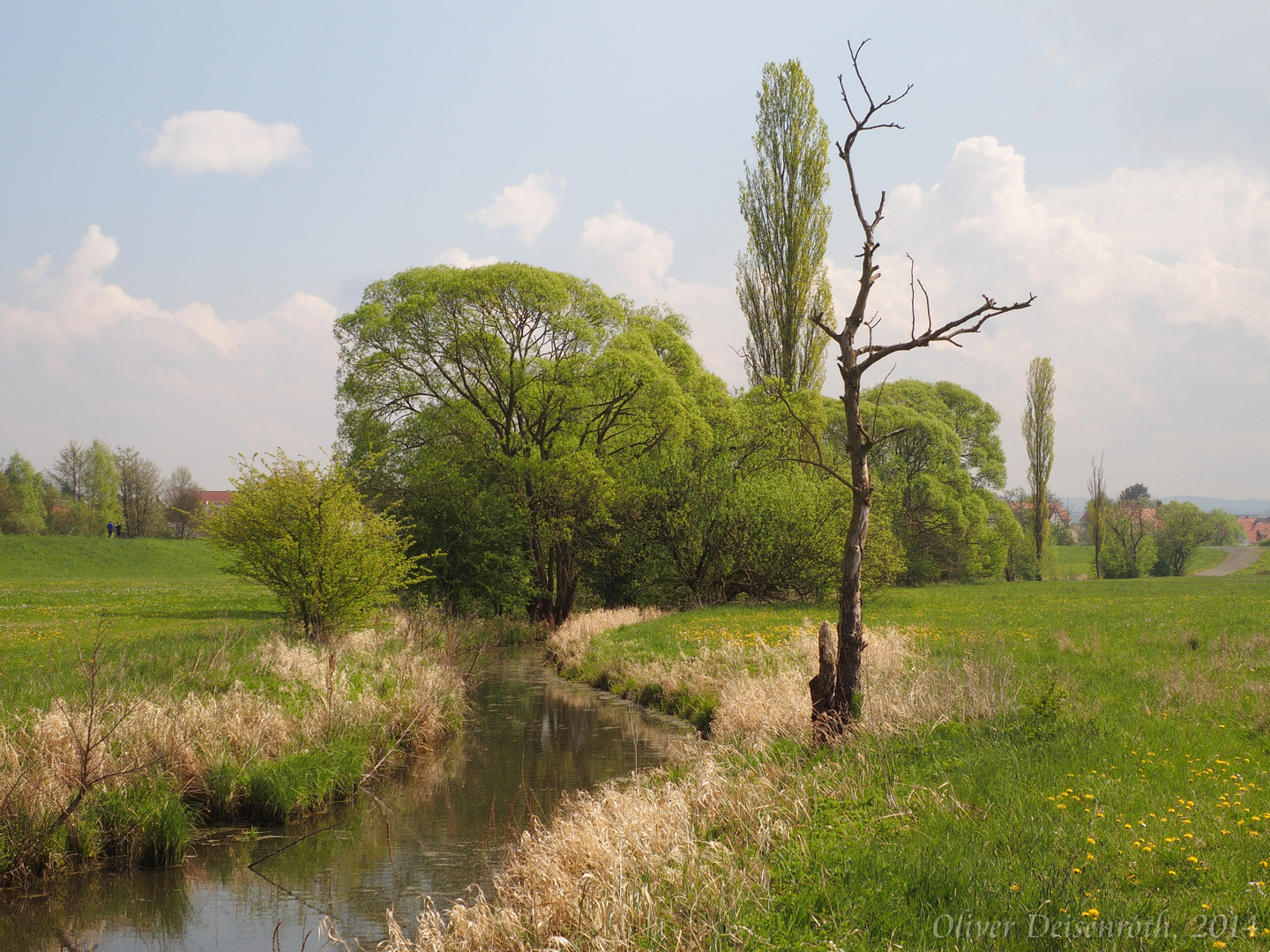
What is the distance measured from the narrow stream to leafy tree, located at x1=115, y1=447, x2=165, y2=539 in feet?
247

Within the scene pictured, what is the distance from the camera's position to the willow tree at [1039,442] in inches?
2192

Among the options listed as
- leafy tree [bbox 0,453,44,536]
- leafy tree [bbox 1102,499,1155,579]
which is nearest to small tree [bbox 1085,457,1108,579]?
leafy tree [bbox 1102,499,1155,579]

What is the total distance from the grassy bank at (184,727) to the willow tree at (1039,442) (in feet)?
158

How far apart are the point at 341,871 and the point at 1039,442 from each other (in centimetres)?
5818

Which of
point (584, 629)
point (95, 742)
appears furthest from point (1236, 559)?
point (95, 742)

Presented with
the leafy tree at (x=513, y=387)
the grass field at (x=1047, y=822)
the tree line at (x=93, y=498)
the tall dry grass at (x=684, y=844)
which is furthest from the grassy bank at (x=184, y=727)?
the tree line at (x=93, y=498)

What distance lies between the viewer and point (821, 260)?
109 feet

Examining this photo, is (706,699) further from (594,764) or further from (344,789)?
(344,789)

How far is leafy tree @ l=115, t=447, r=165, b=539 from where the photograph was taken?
75875 mm

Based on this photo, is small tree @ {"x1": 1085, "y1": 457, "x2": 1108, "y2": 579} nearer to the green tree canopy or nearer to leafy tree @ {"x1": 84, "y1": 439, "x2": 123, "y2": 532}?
the green tree canopy

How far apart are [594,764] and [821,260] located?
85.4 ft

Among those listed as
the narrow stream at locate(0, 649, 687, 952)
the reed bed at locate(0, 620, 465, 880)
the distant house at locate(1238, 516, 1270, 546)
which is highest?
the distant house at locate(1238, 516, 1270, 546)

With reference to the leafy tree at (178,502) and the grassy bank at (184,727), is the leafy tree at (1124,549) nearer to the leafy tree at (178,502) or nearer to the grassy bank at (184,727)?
the grassy bank at (184,727)

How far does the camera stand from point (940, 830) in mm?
5891
